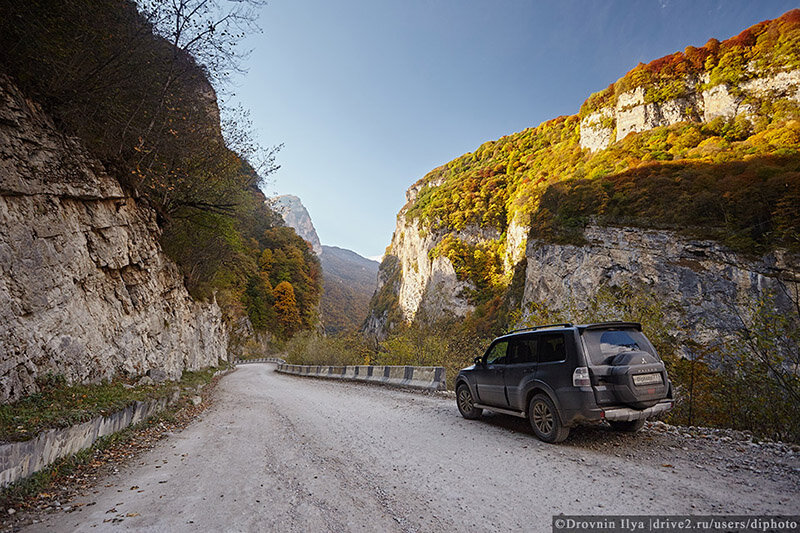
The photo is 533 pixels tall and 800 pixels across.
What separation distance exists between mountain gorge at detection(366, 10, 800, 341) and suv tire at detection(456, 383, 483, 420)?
3.42 metres

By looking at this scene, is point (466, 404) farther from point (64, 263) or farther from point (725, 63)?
point (725, 63)

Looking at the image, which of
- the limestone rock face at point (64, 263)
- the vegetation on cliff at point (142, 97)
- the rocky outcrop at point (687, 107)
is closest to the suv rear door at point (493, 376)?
the limestone rock face at point (64, 263)

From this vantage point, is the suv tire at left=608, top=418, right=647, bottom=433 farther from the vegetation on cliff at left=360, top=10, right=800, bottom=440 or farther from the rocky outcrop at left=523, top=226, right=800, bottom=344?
the rocky outcrop at left=523, top=226, right=800, bottom=344

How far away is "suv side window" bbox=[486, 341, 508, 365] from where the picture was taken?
6.10 metres

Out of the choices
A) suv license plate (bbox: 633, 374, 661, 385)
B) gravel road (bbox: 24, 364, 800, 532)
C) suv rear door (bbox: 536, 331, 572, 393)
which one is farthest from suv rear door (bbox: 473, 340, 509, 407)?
suv license plate (bbox: 633, 374, 661, 385)

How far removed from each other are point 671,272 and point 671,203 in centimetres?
694

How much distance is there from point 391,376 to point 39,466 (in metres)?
10.2

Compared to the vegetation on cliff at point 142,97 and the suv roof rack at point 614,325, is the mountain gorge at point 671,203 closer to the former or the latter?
the suv roof rack at point 614,325

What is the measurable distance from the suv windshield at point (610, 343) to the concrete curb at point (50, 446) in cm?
695

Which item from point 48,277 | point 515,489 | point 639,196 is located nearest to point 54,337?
point 48,277

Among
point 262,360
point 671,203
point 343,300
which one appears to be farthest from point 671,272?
point 343,300

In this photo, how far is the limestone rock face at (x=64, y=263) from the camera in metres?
5.45

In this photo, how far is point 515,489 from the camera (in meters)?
3.32

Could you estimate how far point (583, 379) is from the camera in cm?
450
